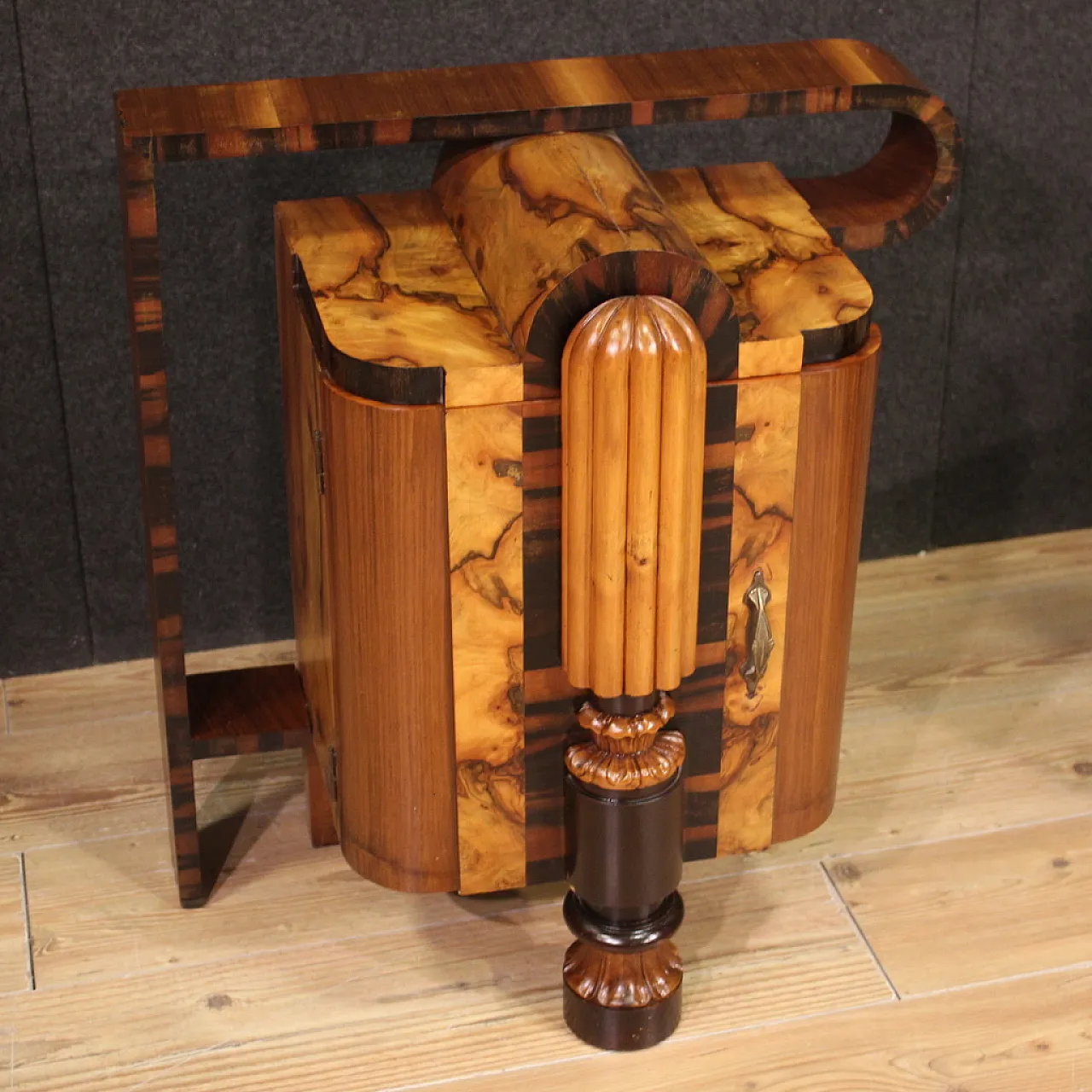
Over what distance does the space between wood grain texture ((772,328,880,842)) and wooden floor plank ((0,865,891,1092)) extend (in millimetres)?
138

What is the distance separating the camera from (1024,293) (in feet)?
5.57

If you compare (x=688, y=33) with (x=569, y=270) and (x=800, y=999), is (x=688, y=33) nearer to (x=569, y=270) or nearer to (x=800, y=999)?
(x=569, y=270)

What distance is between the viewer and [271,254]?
Answer: 149 centimetres

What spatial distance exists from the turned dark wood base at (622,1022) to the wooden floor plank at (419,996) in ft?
0.06

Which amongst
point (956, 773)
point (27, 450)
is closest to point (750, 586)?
point (956, 773)

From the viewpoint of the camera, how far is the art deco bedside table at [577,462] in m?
1.01

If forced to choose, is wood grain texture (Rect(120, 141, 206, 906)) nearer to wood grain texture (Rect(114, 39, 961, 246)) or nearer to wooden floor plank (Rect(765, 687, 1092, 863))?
wood grain texture (Rect(114, 39, 961, 246))

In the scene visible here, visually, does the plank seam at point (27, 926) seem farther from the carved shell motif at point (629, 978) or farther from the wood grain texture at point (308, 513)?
the carved shell motif at point (629, 978)

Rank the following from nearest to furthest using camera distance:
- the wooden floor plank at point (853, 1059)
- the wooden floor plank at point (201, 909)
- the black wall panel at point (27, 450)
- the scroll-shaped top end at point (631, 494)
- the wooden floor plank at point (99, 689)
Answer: the scroll-shaped top end at point (631, 494)
the wooden floor plank at point (853, 1059)
the wooden floor plank at point (201, 909)
the black wall panel at point (27, 450)
the wooden floor plank at point (99, 689)

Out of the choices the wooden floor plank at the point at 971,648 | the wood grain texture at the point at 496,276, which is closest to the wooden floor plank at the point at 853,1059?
the wooden floor plank at the point at 971,648

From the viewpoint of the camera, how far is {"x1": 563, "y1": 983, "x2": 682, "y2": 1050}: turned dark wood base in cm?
120

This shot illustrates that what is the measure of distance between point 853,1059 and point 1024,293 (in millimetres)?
803

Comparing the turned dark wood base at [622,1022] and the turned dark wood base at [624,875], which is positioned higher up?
the turned dark wood base at [624,875]

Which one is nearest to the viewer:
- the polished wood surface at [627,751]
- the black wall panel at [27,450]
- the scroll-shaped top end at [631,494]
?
the scroll-shaped top end at [631,494]
